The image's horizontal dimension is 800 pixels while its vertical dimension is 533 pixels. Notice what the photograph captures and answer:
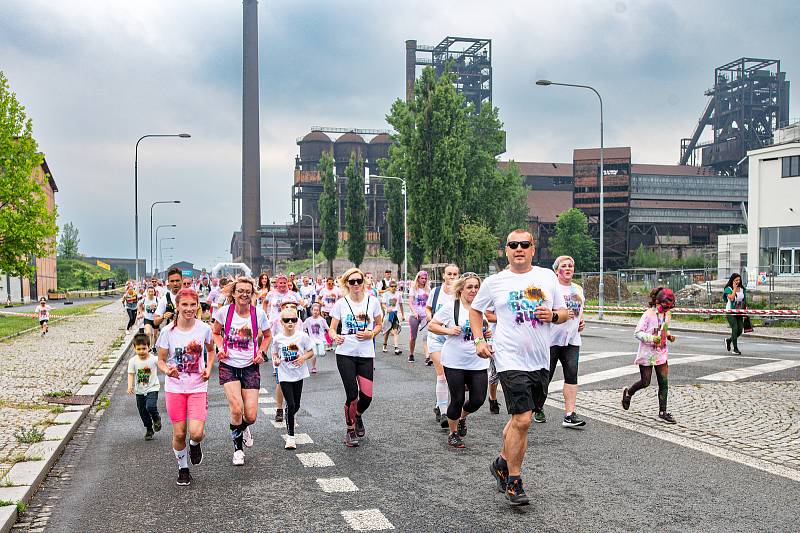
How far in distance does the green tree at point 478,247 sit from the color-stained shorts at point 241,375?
48072 mm

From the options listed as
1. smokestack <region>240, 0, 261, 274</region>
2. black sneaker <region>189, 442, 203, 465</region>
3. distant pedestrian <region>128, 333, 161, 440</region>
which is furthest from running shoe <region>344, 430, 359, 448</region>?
smokestack <region>240, 0, 261, 274</region>

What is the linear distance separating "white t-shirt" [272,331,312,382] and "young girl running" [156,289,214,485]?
118 cm

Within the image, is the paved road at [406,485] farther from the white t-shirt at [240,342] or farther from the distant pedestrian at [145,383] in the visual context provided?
the white t-shirt at [240,342]

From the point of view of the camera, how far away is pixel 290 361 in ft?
25.9

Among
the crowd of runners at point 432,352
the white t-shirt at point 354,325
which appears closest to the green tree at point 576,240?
the crowd of runners at point 432,352

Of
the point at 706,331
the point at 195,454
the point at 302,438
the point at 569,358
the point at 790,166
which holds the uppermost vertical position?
the point at 790,166

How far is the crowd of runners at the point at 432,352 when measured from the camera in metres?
5.79

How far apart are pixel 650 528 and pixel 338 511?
7.01 feet

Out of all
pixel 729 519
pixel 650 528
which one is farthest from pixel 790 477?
pixel 650 528

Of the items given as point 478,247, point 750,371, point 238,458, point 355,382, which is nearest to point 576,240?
point 478,247

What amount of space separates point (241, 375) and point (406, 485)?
196 centimetres

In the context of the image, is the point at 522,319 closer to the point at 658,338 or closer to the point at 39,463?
the point at 658,338

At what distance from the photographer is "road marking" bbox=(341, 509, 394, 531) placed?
17.2 feet

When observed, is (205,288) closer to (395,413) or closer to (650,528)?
(395,413)
